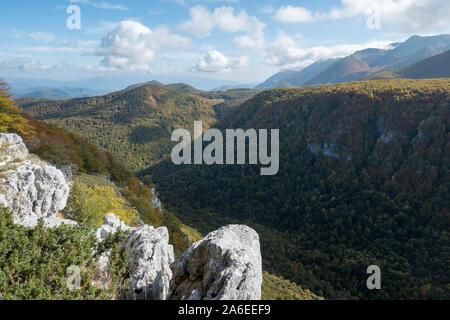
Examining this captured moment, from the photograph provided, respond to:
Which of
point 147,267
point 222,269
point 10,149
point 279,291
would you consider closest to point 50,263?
point 147,267

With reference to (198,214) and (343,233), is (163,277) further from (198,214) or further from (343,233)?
(198,214)

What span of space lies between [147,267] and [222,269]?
4330 millimetres

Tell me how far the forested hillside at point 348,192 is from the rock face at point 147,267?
193 feet

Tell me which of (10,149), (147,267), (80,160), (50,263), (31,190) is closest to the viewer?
(50,263)

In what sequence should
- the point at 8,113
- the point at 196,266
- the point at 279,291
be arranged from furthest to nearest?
the point at 279,291, the point at 8,113, the point at 196,266

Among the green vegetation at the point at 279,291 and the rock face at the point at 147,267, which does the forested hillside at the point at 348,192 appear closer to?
the green vegetation at the point at 279,291

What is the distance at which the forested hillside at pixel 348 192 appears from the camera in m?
63.6

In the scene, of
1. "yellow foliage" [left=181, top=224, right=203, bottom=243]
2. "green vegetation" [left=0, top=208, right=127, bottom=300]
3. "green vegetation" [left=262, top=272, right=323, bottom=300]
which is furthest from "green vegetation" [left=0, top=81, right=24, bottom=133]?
"green vegetation" [left=262, top=272, right=323, bottom=300]

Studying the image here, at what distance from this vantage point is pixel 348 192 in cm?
8838

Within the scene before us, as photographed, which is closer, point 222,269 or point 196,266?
point 222,269

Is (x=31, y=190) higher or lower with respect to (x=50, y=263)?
higher

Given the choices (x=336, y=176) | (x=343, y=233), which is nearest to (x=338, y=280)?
(x=343, y=233)

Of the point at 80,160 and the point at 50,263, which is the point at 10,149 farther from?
the point at 80,160

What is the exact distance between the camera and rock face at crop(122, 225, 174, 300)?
37.2 feet
